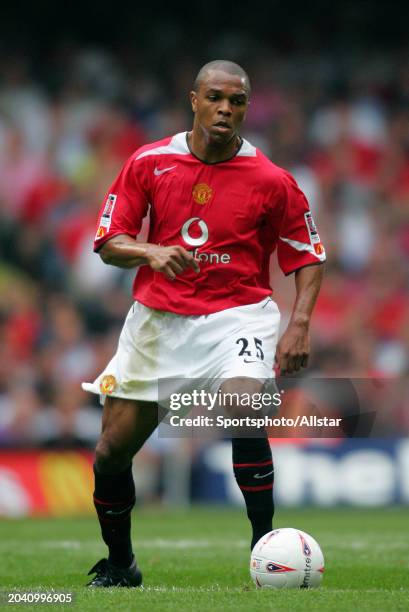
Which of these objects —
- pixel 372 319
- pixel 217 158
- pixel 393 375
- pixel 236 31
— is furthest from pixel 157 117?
pixel 217 158

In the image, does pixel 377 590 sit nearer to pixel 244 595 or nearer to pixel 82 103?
pixel 244 595

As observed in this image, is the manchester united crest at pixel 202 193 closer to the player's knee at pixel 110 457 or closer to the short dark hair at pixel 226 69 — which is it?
the short dark hair at pixel 226 69

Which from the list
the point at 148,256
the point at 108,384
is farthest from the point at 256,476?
the point at 148,256

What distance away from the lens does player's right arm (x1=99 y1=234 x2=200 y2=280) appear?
6.02 metres

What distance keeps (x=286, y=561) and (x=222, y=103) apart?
227 cm

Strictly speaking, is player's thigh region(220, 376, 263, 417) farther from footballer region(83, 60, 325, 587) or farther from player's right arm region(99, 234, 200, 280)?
player's right arm region(99, 234, 200, 280)

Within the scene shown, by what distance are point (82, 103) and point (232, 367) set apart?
1231 cm

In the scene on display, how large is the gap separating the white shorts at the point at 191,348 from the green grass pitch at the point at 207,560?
1.04 m

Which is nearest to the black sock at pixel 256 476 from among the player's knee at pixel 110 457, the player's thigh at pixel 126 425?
the player's thigh at pixel 126 425

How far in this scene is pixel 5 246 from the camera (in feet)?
53.2

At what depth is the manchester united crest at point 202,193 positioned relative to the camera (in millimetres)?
6461

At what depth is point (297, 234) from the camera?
6.57 metres

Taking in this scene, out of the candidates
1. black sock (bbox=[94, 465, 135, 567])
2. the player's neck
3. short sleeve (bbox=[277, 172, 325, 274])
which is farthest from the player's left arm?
black sock (bbox=[94, 465, 135, 567])

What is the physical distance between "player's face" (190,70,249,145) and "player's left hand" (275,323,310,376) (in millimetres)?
1039
